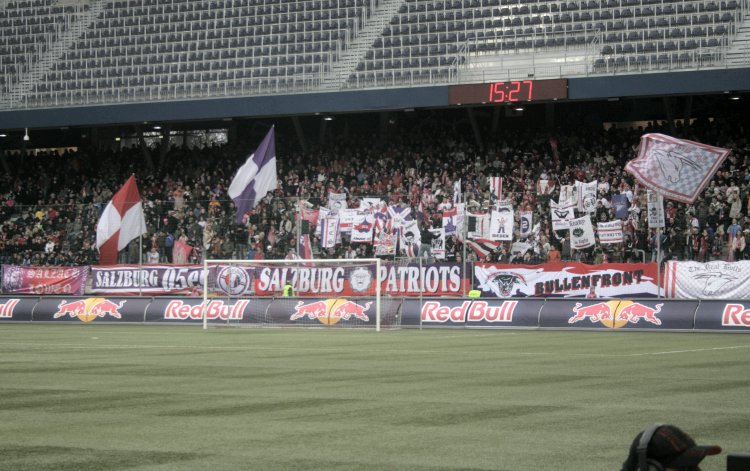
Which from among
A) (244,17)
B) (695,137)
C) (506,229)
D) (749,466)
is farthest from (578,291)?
(749,466)

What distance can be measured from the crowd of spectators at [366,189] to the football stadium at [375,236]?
13 centimetres

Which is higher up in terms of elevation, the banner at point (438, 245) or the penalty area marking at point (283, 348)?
the banner at point (438, 245)

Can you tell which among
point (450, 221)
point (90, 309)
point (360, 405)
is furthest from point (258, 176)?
point (360, 405)

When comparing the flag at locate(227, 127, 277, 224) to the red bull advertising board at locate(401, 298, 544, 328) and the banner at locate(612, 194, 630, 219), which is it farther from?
the banner at locate(612, 194, 630, 219)

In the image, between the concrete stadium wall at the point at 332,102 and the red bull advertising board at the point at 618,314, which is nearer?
the red bull advertising board at the point at 618,314

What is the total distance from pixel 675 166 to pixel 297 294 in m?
10.9

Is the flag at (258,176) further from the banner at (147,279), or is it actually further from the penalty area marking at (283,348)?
the penalty area marking at (283,348)

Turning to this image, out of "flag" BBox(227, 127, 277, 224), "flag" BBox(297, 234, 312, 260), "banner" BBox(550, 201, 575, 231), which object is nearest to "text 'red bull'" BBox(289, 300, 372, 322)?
"flag" BBox(297, 234, 312, 260)

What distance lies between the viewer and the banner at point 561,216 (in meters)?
34.6

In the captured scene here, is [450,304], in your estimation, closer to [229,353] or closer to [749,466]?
[229,353]

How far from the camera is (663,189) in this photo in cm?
3070

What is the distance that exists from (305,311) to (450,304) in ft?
12.9

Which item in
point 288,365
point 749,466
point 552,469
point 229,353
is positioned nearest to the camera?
point 749,466

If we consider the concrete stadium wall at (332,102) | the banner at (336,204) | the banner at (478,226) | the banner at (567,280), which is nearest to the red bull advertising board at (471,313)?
the banner at (567,280)
